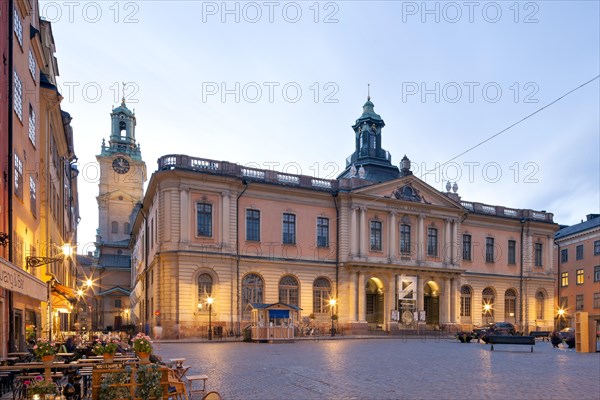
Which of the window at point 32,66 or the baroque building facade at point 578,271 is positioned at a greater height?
the window at point 32,66

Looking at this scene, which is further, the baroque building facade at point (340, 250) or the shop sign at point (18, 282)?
the baroque building facade at point (340, 250)

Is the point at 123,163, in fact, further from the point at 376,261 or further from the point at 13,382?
the point at 13,382

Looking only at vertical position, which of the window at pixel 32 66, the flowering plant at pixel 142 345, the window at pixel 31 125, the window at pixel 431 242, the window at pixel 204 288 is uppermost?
the window at pixel 32 66

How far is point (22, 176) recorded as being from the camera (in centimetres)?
1858

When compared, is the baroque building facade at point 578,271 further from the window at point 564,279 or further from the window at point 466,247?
the window at point 466,247

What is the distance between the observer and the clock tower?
267ft

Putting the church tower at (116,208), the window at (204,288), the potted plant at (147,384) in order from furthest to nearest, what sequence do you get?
1. the church tower at (116,208)
2. the window at (204,288)
3. the potted plant at (147,384)

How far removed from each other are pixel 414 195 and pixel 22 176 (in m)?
37.0

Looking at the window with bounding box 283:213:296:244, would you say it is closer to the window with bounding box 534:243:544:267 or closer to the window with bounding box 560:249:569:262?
the window with bounding box 534:243:544:267

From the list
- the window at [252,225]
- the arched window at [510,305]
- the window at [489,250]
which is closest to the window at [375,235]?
the window at [252,225]

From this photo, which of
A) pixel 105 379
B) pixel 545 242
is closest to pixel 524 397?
pixel 105 379

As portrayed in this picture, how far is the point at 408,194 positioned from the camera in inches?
1941

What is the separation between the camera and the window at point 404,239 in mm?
48750

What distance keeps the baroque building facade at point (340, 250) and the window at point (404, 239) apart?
0.09m
